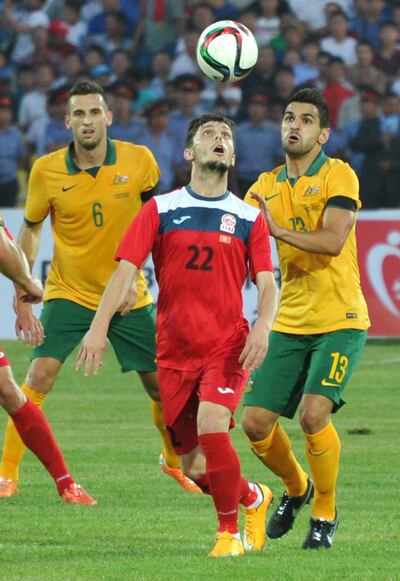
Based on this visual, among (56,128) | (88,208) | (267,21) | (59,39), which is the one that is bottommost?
(56,128)

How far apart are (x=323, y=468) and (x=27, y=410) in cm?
180

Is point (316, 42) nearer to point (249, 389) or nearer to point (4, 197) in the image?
point (4, 197)

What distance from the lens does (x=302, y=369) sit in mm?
7617

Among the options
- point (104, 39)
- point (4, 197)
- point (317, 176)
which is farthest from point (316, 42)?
point (317, 176)

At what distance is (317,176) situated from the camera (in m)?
7.77

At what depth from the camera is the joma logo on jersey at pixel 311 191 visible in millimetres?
7723

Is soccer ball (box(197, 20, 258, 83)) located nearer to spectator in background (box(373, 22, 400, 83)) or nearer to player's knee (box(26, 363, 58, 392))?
player's knee (box(26, 363, 58, 392))

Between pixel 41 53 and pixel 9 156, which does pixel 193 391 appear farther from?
pixel 41 53

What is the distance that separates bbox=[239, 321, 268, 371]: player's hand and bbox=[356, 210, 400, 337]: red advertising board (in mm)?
10190

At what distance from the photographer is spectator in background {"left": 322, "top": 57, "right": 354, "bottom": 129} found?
62.1 ft

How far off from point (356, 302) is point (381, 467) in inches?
98.4

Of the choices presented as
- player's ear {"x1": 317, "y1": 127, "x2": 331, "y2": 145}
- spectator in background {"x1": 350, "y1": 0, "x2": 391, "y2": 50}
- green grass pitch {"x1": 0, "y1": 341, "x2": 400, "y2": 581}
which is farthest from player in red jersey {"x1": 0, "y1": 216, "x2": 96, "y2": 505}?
spectator in background {"x1": 350, "y1": 0, "x2": 391, "y2": 50}

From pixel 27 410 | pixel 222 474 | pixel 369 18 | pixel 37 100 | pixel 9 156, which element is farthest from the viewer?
pixel 369 18

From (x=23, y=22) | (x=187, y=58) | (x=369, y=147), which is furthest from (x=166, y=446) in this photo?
(x=23, y=22)
